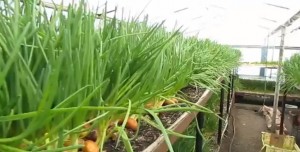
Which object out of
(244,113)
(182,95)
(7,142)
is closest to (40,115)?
(7,142)

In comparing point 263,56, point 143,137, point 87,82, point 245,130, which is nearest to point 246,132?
point 245,130

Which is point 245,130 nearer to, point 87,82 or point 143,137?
point 143,137

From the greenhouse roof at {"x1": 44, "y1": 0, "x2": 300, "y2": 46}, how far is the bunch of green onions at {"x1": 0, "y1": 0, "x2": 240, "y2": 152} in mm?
3436

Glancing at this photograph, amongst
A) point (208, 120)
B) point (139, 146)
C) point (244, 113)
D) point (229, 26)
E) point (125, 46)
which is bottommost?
point (244, 113)

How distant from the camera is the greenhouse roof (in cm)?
503

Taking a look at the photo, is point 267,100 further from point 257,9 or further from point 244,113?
point 257,9

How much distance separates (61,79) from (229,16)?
7.47 meters

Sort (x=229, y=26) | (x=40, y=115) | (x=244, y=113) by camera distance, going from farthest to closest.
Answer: (x=229, y=26) < (x=244, y=113) < (x=40, y=115)

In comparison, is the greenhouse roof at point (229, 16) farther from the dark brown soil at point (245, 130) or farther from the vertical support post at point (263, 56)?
the dark brown soil at point (245, 130)

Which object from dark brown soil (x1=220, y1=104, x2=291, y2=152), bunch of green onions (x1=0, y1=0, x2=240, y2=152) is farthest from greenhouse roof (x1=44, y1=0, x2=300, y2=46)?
bunch of green onions (x1=0, y1=0, x2=240, y2=152)

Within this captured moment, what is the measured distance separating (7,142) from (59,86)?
0.07 metres

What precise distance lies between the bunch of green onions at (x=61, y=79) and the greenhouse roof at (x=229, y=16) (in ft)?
11.3

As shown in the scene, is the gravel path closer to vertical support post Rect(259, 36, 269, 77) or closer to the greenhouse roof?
the greenhouse roof

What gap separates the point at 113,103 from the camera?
0.40m
